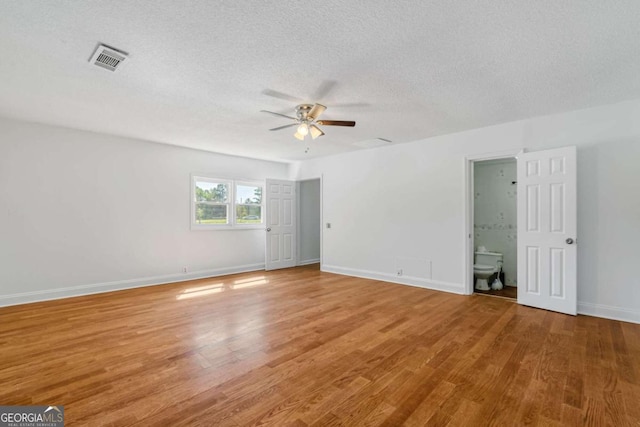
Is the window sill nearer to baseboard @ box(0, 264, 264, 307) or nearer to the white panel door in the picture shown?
baseboard @ box(0, 264, 264, 307)

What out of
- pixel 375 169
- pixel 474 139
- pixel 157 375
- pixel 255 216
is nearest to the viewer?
pixel 157 375

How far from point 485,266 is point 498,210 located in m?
1.21

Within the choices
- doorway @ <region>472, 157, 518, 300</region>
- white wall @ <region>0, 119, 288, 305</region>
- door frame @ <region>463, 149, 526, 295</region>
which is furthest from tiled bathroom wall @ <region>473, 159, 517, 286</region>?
white wall @ <region>0, 119, 288, 305</region>

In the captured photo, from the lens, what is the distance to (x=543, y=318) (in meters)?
3.50

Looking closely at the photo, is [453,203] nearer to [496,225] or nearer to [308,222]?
[496,225]

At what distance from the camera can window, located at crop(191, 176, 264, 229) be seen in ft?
19.6

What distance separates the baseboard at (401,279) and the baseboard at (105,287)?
7.16 ft

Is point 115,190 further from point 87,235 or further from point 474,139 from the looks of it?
point 474,139

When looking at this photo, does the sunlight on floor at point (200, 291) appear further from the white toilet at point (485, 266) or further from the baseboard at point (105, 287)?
the white toilet at point (485, 266)

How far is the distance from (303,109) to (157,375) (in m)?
2.98

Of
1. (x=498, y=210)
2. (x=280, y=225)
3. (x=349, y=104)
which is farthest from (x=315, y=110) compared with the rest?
(x=498, y=210)

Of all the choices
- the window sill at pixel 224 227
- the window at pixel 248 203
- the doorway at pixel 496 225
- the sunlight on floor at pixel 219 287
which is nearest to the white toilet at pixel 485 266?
the doorway at pixel 496 225

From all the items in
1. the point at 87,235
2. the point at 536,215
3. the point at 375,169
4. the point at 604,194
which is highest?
the point at 375,169

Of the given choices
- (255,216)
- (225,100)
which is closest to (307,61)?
(225,100)
